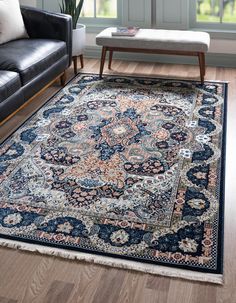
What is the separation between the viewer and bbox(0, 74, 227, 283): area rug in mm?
2107

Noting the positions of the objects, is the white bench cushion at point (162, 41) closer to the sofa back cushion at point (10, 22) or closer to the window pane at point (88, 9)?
the sofa back cushion at point (10, 22)

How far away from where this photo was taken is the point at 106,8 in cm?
489

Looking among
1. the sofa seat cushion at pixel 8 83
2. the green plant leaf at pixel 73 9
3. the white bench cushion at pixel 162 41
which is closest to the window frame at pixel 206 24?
the white bench cushion at pixel 162 41

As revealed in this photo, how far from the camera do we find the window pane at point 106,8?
4.87m

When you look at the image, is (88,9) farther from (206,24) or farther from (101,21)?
(206,24)

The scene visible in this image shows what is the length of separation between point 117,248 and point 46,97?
204cm

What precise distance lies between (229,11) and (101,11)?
1277mm

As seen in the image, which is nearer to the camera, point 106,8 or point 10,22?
point 10,22

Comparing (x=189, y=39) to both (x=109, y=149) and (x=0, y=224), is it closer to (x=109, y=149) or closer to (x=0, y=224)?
(x=109, y=149)

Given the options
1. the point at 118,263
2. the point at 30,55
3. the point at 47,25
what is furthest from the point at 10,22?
the point at 118,263

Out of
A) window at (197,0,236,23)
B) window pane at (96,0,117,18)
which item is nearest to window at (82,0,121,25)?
window pane at (96,0,117,18)

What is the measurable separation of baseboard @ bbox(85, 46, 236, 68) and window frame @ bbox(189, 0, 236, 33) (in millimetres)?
256

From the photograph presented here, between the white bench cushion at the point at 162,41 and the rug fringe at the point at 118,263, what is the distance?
2427 millimetres

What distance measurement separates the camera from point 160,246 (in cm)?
211
